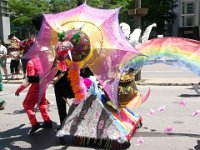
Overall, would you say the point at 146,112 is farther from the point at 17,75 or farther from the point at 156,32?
the point at 156,32

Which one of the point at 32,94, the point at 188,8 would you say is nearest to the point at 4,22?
the point at 188,8

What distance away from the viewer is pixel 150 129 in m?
6.76

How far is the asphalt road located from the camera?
5891 millimetres

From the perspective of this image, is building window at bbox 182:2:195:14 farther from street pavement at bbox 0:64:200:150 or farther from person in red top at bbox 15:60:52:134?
Answer: person in red top at bbox 15:60:52:134

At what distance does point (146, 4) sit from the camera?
46.7 meters

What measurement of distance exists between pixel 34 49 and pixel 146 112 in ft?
11.2

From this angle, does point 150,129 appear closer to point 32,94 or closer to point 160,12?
point 32,94

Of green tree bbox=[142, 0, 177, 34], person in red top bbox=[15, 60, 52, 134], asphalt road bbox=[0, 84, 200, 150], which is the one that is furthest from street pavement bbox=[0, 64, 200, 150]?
green tree bbox=[142, 0, 177, 34]

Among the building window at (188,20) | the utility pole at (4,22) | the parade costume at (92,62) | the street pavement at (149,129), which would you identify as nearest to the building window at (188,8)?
the building window at (188,20)

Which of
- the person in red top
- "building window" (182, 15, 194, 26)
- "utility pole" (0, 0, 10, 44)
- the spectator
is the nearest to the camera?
the person in red top

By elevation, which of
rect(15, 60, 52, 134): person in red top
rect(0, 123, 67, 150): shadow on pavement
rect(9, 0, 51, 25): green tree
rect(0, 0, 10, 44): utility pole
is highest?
rect(9, 0, 51, 25): green tree

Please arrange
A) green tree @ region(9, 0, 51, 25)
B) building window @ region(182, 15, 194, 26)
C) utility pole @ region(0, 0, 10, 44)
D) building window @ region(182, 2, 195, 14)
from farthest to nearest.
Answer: building window @ region(182, 2, 195, 14)
building window @ region(182, 15, 194, 26)
green tree @ region(9, 0, 51, 25)
utility pole @ region(0, 0, 10, 44)

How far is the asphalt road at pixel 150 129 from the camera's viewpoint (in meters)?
5.89

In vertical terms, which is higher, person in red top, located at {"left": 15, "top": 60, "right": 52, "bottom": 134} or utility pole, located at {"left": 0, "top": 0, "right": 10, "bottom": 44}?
utility pole, located at {"left": 0, "top": 0, "right": 10, "bottom": 44}
